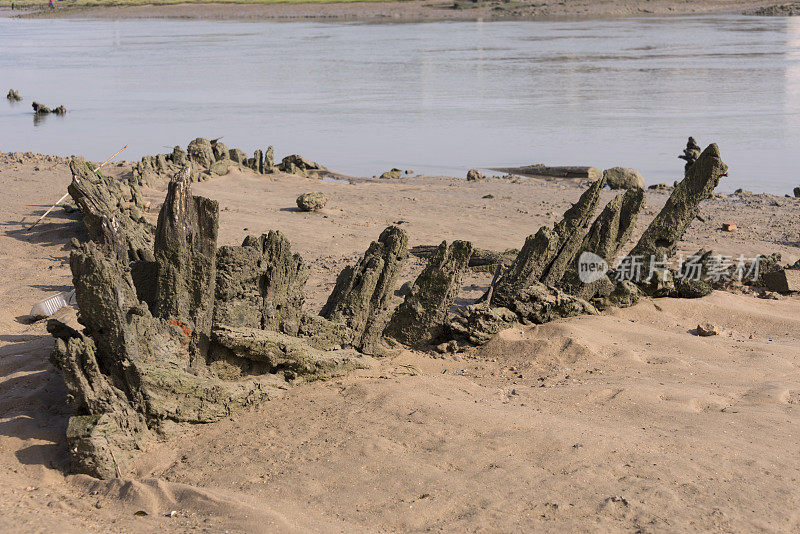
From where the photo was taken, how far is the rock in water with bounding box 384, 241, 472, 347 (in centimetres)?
721

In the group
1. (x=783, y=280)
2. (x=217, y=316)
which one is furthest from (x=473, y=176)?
(x=217, y=316)

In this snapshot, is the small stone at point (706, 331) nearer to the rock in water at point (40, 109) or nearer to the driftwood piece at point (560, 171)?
the driftwood piece at point (560, 171)

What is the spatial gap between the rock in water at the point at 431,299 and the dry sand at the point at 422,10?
7173 centimetres

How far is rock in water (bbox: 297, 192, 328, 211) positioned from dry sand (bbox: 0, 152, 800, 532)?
585 cm

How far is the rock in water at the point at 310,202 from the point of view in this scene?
14305mm

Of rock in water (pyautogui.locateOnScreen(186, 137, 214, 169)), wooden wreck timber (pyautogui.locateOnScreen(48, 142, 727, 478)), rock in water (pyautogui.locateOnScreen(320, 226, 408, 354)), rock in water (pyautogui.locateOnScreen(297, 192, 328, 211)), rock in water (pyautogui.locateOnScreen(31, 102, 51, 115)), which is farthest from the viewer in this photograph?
→ rock in water (pyautogui.locateOnScreen(31, 102, 51, 115))

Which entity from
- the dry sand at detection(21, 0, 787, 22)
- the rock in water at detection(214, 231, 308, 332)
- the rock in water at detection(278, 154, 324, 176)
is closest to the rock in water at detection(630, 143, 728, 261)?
the rock in water at detection(214, 231, 308, 332)

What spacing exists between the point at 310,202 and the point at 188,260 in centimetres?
888

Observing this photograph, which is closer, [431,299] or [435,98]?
[431,299]

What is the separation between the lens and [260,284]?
6074mm

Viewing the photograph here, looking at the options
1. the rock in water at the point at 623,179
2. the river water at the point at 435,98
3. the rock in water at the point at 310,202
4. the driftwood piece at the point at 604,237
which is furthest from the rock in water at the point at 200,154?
the driftwood piece at the point at 604,237

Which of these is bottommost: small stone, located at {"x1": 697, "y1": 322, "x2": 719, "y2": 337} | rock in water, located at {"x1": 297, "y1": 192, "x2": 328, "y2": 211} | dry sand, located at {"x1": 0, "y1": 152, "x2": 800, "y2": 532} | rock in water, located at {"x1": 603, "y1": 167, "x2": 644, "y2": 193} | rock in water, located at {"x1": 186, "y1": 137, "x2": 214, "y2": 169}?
small stone, located at {"x1": 697, "y1": 322, "x2": 719, "y2": 337}

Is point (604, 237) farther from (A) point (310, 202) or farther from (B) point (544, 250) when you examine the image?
(A) point (310, 202)

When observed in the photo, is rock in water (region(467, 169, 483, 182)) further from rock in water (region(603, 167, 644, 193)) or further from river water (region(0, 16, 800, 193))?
rock in water (region(603, 167, 644, 193))
